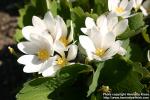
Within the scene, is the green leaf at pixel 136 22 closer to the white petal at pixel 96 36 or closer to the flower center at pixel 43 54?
the white petal at pixel 96 36

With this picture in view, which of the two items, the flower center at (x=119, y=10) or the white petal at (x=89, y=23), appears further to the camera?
the flower center at (x=119, y=10)

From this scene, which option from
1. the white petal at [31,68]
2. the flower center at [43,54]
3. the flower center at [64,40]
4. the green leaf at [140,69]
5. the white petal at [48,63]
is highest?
the flower center at [64,40]

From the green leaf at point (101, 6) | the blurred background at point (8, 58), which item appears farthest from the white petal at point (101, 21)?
the blurred background at point (8, 58)

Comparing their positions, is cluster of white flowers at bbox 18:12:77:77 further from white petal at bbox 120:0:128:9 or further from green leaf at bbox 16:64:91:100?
white petal at bbox 120:0:128:9

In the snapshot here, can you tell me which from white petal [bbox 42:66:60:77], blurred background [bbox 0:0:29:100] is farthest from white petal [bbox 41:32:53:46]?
blurred background [bbox 0:0:29:100]

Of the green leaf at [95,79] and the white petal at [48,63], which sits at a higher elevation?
the white petal at [48,63]

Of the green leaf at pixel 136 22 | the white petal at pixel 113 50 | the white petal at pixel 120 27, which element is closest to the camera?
the white petal at pixel 113 50

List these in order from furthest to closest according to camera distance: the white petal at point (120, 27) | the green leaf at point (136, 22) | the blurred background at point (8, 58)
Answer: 1. the blurred background at point (8, 58)
2. the green leaf at point (136, 22)
3. the white petal at point (120, 27)

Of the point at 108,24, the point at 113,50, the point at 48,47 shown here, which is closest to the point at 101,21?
the point at 108,24
